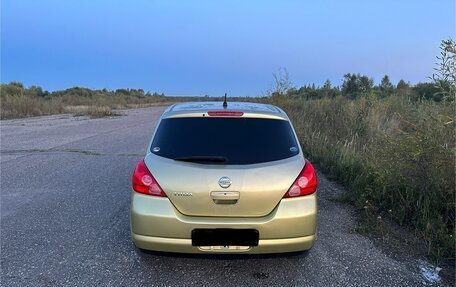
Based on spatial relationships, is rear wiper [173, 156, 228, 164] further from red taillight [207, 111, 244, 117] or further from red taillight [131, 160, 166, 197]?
red taillight [207, 111, 244, 117]

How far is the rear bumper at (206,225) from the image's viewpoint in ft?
11.2

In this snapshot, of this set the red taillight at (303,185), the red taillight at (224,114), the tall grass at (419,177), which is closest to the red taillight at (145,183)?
the red taillight at (224,114)

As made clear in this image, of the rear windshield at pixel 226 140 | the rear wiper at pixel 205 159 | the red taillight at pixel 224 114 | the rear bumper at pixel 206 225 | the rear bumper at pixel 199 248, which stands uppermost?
the red taillight at pixel 224 114

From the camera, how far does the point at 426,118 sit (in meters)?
5.14

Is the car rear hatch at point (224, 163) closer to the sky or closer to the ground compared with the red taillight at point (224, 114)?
closer to the ground

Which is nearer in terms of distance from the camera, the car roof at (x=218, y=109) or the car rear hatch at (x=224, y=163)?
the car rear hatch at (x=224, y=163)

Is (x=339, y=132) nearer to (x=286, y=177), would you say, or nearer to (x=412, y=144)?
A: (x=412, y=144)

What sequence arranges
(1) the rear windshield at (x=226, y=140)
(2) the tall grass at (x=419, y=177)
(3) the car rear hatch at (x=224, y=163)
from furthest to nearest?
(2) the tall grass at (x=419, y=177) < (1) the rear windshield at (x=226, y=140) < (3) the car rear hatch at (x=224, y=163)

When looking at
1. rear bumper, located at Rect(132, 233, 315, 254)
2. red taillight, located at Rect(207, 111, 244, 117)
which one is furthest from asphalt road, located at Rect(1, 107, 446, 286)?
red taillight, located at Rect(207, 111, 244, 117)

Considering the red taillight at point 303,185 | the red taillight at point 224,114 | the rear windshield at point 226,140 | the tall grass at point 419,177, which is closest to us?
the red taillight at point 303,185

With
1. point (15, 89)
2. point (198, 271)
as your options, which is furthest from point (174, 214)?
point (15, 89)

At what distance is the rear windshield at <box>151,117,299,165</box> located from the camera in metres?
3.61

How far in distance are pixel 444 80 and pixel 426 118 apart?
63 cm

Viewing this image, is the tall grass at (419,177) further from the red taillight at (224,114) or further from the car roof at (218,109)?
the red taillight at (224,114)
